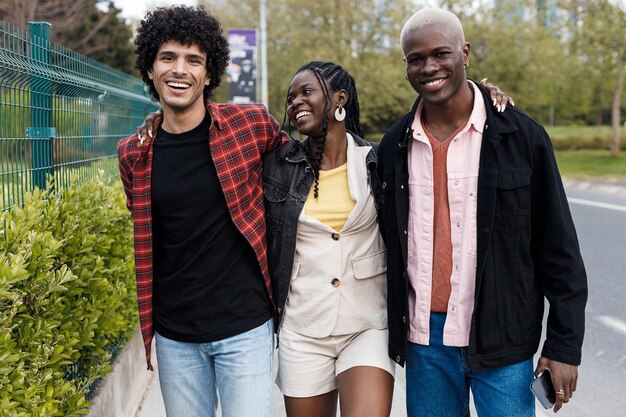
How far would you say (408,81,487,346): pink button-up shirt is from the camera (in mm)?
2549

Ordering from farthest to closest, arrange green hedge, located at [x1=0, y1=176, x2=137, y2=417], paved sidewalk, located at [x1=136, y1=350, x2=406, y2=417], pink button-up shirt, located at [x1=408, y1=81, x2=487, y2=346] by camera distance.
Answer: paved sidewalk, located at [x1=136, y1=350, x2=406, y2=417], pink button-up shirt, located at [x1=408, y1=81, x2=487, y2=346], green hedge, located at [x1=0, y1=176, x2=137, y2=417]

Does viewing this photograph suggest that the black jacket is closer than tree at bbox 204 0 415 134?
Yes

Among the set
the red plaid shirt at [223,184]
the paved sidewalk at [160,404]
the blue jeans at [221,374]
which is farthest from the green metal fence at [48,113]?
the paved sidewalk at [160,404]

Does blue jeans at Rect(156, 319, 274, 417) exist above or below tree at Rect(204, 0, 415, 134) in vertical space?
below

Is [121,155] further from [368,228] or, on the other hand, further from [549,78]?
[549,78]

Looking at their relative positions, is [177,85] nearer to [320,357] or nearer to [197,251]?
[197,251]

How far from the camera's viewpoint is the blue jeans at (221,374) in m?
2.77

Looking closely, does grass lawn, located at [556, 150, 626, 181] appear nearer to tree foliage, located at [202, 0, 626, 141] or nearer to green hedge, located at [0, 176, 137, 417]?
tree foliage, located at [202, 0, 626, 141]

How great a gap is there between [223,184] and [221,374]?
747mm

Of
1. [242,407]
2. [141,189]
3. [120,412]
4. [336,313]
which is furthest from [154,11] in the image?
[120,412]

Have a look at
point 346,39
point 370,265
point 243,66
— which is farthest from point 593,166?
point 370,265

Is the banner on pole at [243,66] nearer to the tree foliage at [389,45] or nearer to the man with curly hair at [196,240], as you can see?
the man with curly hair at [196,240]

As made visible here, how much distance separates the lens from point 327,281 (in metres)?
2.90

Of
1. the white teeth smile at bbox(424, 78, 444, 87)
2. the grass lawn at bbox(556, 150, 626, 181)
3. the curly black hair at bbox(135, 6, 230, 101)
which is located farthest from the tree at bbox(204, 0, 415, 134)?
the white teeth smile at bbox(424, 78, 444, 87)
